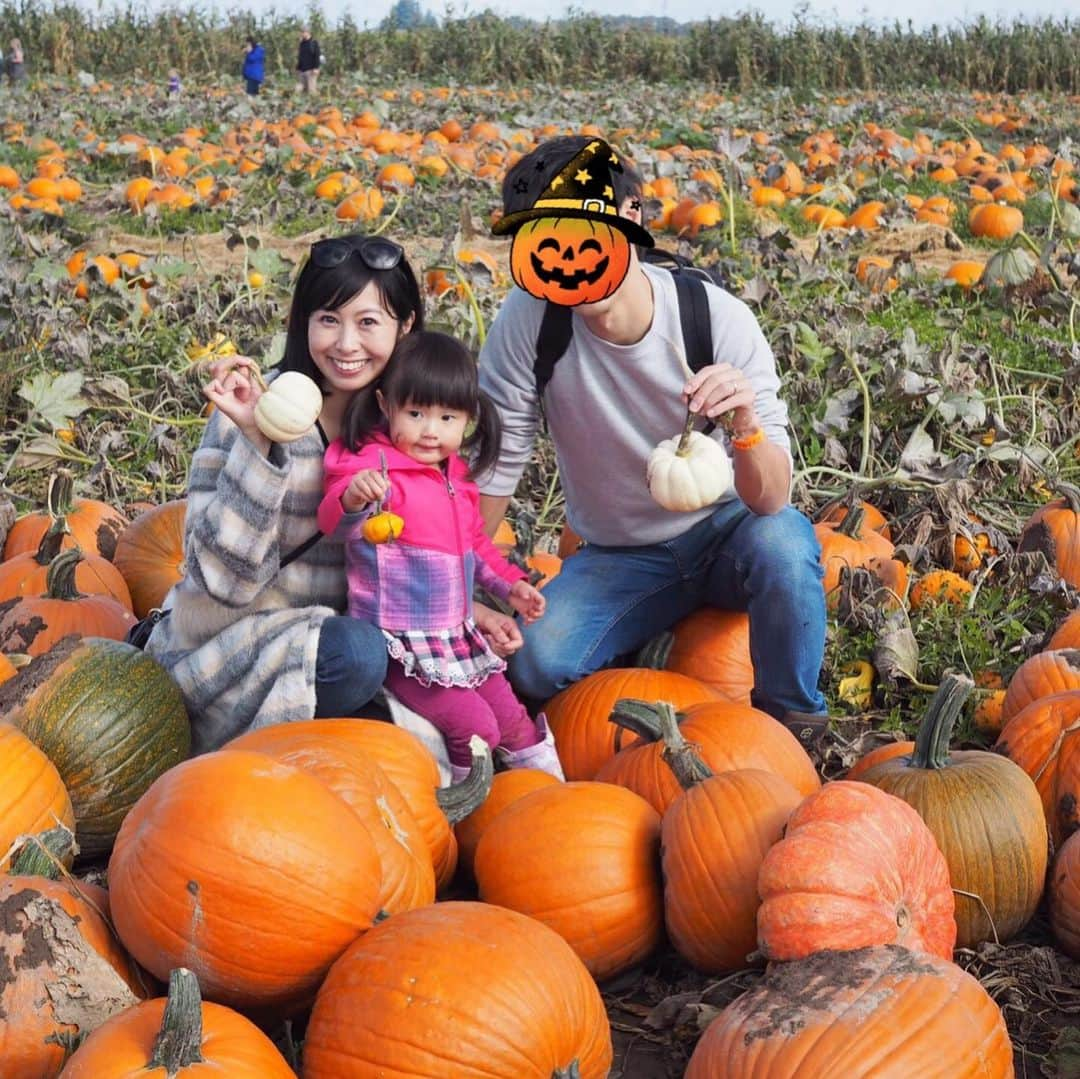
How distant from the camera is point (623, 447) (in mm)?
4059

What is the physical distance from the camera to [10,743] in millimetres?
2865

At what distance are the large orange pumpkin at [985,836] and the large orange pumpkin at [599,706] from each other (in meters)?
0.90

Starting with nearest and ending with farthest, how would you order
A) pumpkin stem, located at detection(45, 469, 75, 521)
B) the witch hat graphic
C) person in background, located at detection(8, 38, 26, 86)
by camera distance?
1. the witch hat graphic
2. pumpkin stem, located at detection(45, 469, 75, 521)
3. person in background, located at detection(8, 38, 26, 86)

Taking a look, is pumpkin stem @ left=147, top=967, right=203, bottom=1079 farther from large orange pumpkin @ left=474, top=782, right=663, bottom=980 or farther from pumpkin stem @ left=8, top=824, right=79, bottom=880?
large orange pumpkin @ left=474, top=782, right=663, bottom=980

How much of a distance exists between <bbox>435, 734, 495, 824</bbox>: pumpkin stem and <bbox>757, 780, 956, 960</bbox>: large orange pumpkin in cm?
72

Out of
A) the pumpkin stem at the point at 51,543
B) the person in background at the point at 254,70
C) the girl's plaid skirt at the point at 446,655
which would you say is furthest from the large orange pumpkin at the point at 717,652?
the person in background at the point at 254,70

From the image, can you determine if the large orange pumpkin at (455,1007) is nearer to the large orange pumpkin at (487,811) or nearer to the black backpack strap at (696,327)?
the large orange pumpkin at (487,811)

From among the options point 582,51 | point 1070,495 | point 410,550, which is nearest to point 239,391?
point 410,550

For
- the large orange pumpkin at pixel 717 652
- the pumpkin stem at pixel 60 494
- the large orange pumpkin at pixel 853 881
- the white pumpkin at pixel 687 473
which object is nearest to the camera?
the large orange pumpkin at pixel 853 881

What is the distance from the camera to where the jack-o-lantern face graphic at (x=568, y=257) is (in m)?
3.58

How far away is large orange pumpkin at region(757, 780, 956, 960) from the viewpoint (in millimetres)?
2469

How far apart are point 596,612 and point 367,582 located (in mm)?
874

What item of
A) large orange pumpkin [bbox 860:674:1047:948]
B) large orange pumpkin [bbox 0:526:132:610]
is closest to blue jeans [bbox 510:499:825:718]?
large orange pumpkin [bbox 860:674:1047:948]

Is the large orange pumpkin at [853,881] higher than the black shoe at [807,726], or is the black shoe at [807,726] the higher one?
the large orange pumpkin at [853,881]
